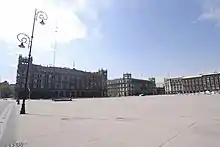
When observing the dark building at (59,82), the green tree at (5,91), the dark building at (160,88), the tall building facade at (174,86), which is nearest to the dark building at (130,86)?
the dark building at (160,88)

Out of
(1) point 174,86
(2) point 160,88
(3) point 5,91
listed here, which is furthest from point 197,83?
(3) point 5,91

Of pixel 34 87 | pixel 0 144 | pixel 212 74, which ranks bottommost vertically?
pixel 0 144

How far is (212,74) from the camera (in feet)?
482

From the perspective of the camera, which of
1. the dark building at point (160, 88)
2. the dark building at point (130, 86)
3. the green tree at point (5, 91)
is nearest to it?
the green tree at point (5, 91)

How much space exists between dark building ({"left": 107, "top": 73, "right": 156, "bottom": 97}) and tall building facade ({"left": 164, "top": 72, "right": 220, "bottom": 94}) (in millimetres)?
13383

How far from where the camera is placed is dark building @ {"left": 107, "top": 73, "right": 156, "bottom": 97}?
15512cm

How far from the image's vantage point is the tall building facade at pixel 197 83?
145 m

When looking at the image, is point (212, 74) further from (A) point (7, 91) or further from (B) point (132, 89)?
(A) point (7, 91)

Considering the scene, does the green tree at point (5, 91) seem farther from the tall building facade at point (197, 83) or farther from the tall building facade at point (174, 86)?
the tall building facade at point (197, 83)

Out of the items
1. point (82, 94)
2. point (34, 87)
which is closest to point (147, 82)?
point (82, 94)

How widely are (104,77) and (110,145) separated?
479ft

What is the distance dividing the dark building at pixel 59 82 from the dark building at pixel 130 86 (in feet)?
53.5

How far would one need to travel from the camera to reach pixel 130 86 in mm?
155625

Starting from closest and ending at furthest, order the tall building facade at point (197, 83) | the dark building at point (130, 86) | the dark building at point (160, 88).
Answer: the tall building facade at point (197, 83)
the dark building at point (130, 86)
the dark building at point (160, 88)
